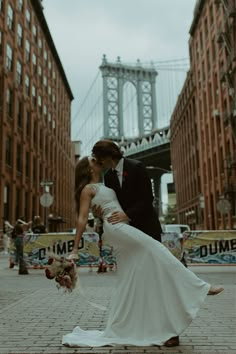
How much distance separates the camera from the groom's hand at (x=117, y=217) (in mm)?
4234

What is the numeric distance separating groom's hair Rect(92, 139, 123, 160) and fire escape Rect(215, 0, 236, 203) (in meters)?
28.6

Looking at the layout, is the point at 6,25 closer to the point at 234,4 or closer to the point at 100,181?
the point at 234,4

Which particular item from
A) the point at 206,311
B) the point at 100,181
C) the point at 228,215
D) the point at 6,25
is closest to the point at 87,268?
the point at 206,311

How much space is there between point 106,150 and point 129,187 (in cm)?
43

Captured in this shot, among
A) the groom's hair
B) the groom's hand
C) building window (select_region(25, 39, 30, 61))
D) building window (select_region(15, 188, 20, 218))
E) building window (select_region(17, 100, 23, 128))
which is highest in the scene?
building window (select_region(25, 39, 30, 61))

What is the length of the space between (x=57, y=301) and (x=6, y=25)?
31669mm

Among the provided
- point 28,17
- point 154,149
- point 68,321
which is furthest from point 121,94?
point 68,321

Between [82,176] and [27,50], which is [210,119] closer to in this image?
[27,50]

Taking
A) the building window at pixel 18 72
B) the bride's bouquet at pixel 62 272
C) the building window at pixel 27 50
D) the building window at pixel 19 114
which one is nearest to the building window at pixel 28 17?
the building window at pixel 27 50

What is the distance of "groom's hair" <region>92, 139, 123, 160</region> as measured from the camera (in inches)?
169

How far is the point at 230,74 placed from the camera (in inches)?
1325

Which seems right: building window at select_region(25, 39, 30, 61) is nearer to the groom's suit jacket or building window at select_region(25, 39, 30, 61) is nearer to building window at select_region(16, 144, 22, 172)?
building window at select_region(16, 144, 22, 172)

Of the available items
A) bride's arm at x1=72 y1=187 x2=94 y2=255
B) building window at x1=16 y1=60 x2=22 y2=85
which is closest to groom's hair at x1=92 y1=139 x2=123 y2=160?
bride's arm at x1=72 y1=187 x2=94 y2=255

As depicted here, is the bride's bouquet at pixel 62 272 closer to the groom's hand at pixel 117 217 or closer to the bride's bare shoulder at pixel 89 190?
the groom's hand at pixel 117 217
